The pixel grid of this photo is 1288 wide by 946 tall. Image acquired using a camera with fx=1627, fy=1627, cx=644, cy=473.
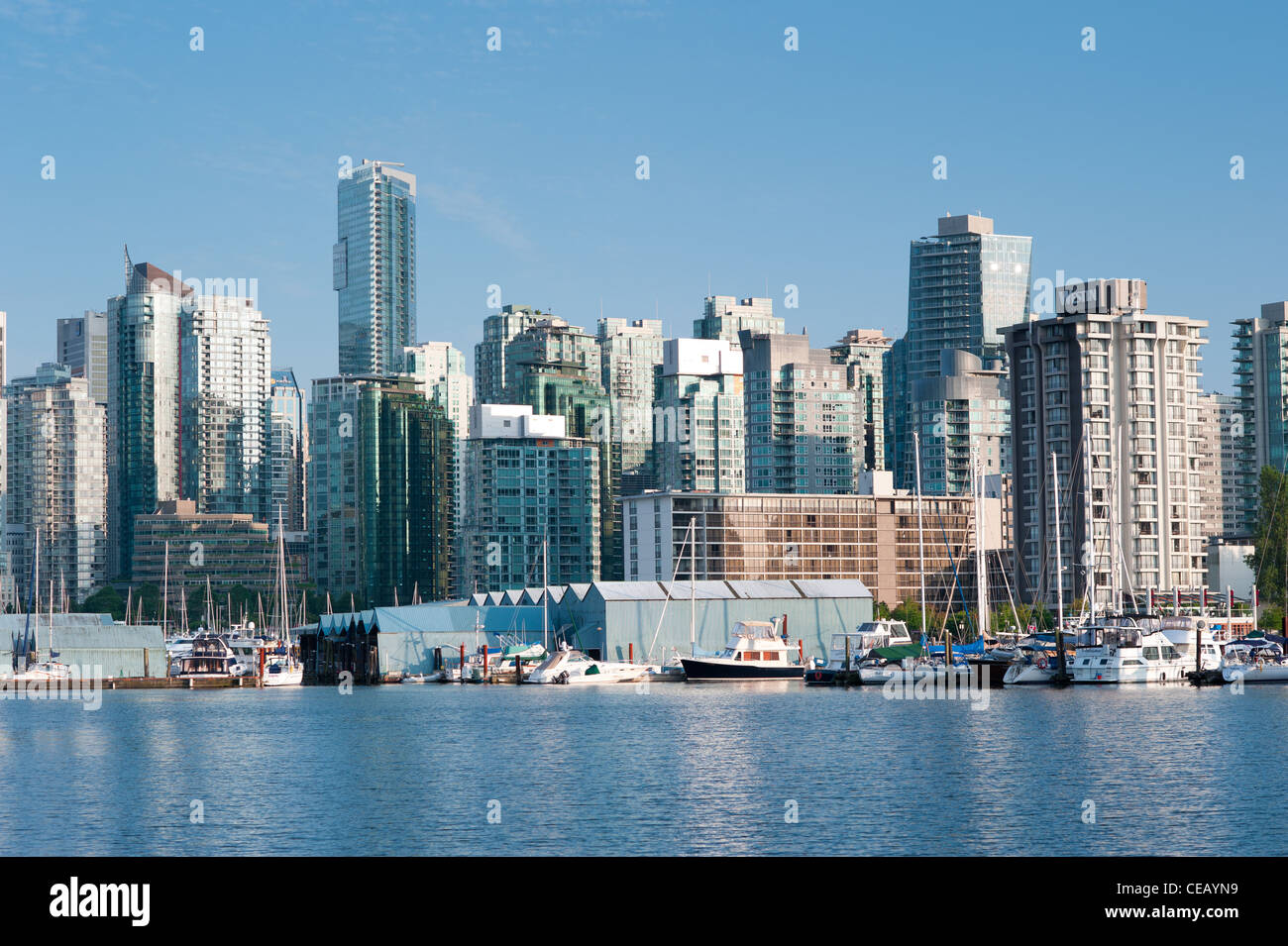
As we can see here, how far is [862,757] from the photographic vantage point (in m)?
74.0

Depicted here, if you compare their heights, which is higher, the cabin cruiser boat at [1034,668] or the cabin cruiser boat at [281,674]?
the cabin cruiser boat at [1034,668]

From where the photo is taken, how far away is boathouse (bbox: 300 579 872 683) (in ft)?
544

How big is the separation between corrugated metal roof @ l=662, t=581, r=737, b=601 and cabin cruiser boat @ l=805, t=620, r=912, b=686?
14.1 meters

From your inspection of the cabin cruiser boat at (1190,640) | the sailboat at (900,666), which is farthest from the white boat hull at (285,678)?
the cabin cruiser boat at (1190,640)

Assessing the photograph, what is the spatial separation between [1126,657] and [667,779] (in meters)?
70.4

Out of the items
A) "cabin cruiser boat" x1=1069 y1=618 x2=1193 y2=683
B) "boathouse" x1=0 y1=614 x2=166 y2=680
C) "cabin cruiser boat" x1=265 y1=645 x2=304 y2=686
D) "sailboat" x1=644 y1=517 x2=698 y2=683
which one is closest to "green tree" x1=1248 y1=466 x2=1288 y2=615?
"cabin cruiser boat" x1=1069 y1=618 x2=1193 y2=683

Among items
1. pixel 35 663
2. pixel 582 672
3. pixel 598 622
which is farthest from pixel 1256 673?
pixel 35 663

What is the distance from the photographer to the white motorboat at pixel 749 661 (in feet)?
484

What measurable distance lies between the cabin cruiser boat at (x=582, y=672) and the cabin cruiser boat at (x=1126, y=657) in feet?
145

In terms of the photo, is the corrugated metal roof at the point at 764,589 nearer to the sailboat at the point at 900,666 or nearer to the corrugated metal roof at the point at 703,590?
the corrugated metal roof at the point at 703,590

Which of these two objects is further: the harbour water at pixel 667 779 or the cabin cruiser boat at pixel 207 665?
the cabin cruiser boat at pixel 207 665

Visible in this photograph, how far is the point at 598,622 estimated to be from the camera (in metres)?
166

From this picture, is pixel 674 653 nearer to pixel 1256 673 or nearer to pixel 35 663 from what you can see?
pixel 1256 673
